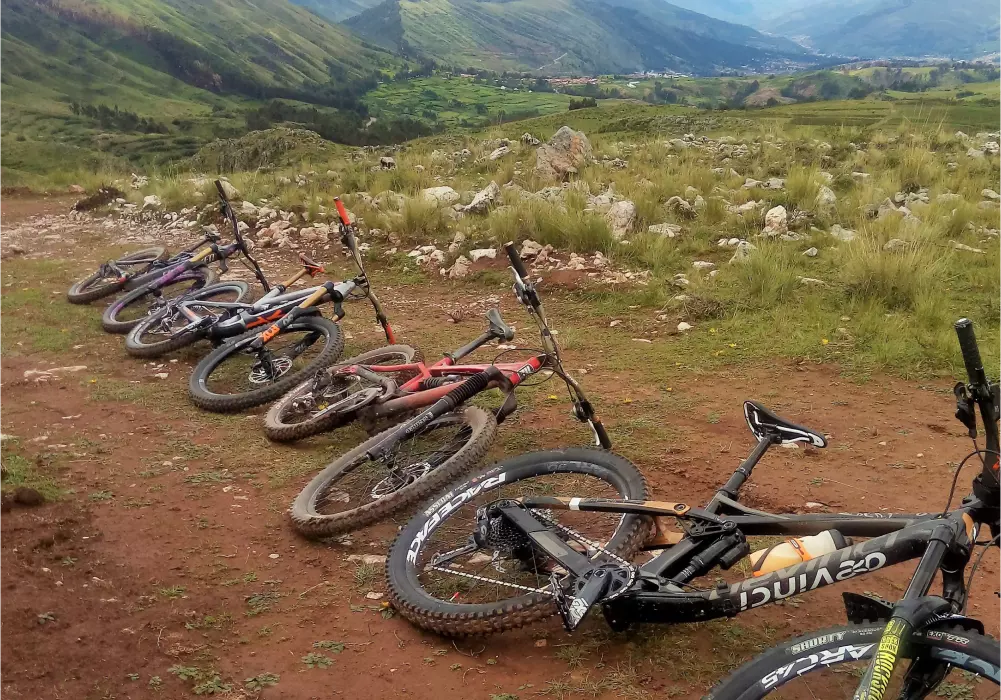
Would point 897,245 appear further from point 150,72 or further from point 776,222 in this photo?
point 150,72

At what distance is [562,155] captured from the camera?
43.4 ft

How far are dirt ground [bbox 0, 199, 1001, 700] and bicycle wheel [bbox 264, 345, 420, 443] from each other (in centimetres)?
17

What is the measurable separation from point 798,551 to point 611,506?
0.78m

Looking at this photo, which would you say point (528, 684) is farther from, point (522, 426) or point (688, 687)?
point (522, 426)

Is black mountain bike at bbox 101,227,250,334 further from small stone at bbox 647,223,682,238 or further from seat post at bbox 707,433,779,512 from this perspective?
seat post at bbox 707,433,779,512

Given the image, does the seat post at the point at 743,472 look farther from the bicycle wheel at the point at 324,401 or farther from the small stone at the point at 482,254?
the small stone at the point at 482,254

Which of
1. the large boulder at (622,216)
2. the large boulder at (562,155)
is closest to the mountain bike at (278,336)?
the large boulder at (622,216)

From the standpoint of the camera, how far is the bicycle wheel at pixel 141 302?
7.46 meters

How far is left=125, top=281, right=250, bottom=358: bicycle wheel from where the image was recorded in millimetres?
6648

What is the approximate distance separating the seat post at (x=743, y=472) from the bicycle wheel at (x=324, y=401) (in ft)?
8.44

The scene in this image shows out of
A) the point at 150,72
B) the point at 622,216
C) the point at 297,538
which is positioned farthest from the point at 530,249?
the point at 150,72

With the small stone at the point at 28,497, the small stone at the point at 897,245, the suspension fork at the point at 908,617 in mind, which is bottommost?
the small stone at the point at 28,497

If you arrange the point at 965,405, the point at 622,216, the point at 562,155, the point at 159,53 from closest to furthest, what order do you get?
1. the point at 965,405
2. the point at 622,216
3. the point at 562,155
4. the point at 159,53

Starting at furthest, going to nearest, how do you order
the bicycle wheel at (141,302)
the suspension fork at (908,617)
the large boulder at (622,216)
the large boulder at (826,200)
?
1. the large boulder at (826,200)
2. the large boulder at (622,216)
3. the bicycle wheel at (141,302)
4. the suspension fork at (908,617)
